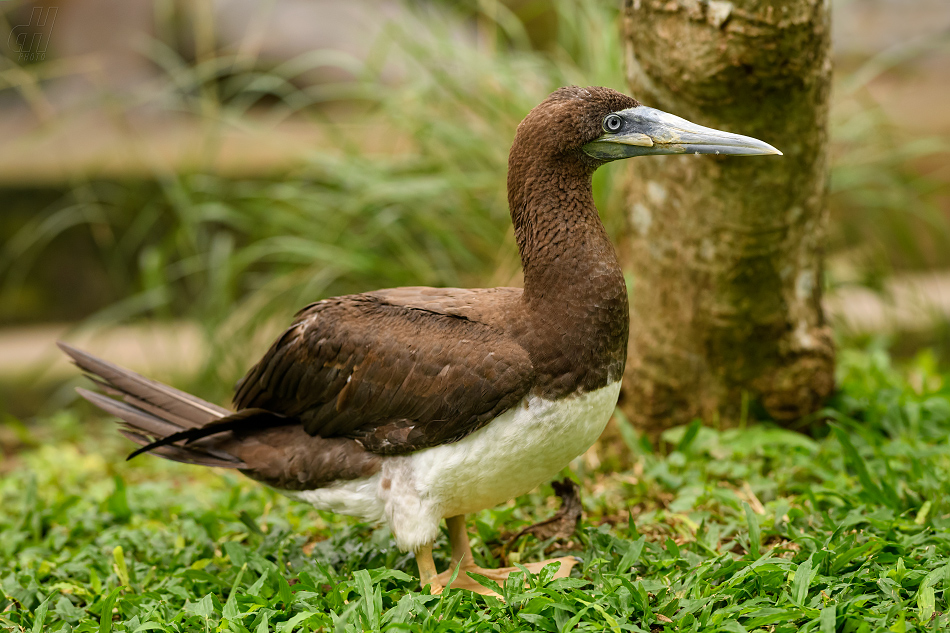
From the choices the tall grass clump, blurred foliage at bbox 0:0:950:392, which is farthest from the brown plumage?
the tall grass clump

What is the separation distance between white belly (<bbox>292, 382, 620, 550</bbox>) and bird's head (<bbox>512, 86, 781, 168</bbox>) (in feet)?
2.30

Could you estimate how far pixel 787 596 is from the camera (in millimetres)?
2418

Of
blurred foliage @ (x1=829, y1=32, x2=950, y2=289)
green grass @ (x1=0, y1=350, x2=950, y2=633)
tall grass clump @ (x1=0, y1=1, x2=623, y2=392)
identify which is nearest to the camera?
green grass @ (x1=0, y1=350, x2=950, y2=633)

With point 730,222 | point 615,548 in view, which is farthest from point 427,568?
point 730,222

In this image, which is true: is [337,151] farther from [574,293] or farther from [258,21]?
[574,293]

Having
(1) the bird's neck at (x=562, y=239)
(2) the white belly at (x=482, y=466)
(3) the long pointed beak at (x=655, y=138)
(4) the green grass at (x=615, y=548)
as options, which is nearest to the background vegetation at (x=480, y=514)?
(4) the green grass at (x=615, y=548)

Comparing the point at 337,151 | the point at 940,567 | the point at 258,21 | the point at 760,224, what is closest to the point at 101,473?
the point at 337,151

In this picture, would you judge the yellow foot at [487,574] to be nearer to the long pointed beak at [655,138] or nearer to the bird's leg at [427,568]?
the bird's leg at [427,568]

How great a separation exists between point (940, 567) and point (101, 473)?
12.3 ft

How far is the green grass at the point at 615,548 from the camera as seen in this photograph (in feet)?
8.09

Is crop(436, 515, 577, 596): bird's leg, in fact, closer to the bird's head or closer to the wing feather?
A: the wing feather

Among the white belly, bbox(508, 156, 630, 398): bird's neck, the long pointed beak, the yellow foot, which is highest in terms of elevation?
the long pointed beak

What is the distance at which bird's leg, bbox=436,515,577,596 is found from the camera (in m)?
2.78

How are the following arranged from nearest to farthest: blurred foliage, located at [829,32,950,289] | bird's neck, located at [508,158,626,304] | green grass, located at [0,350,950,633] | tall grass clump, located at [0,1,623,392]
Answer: green grass, located at [0,350,950,633], bird's neck, located at [508,158,626,304], tall grass clump, located at [0,1,623,392], blurred foliage, located at [829,32,950,289]
